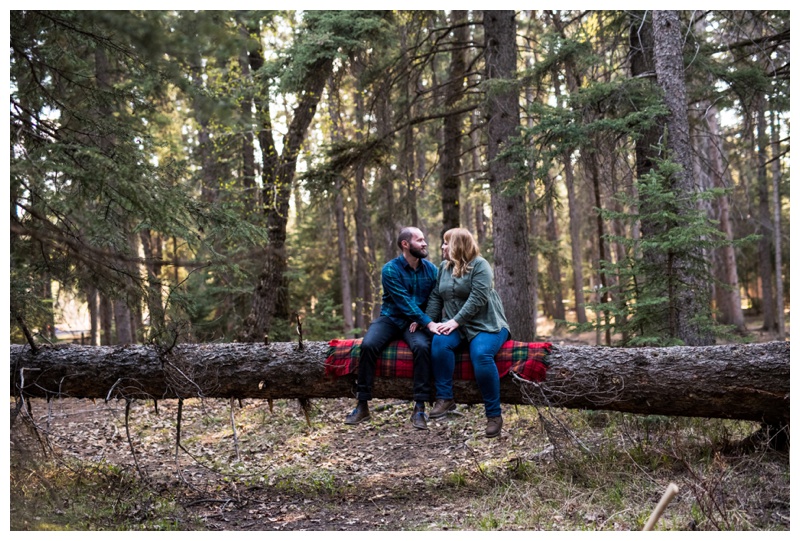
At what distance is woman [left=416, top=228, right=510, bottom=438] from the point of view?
5.61m

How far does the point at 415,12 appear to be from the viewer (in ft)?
36.3

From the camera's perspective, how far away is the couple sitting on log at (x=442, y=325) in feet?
18.5

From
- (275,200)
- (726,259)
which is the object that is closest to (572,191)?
(726,259)

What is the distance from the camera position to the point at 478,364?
18.4 ft

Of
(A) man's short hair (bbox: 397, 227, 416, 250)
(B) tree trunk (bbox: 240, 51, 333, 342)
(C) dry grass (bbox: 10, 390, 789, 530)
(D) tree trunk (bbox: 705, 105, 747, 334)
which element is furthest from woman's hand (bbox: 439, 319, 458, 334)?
(D) tree trunk (bbox: 705, 105, 747, 334)

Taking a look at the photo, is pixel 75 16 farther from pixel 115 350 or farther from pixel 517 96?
pixel 517 96

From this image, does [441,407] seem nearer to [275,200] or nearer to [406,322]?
[406,322]

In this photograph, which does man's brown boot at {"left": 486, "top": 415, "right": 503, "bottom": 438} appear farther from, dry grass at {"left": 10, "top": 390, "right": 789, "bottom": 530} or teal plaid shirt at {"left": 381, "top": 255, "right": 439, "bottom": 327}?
teal plaid shirt at {"left": 381, "top": 255, "right": 439, "bottom": 327}

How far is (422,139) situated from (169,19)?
1302 cm

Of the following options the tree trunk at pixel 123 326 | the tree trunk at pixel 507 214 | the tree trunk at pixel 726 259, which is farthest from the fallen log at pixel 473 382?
the tree trunk at pixel 726 259

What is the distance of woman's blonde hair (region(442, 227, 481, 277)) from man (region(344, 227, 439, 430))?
0.28 metres

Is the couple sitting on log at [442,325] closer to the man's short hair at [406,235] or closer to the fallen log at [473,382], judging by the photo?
the man's short hair at [406,235]

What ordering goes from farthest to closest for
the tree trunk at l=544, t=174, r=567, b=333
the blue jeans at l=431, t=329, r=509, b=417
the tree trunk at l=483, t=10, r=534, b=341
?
the tree trunk at l=544, t=174, r=567, b=333 → the tree trunk at l=483, t=10, r=534, b=341 → the blue jeans at l=431, t=329, r=509, b=417

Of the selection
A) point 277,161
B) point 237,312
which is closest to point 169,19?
point 277,161
